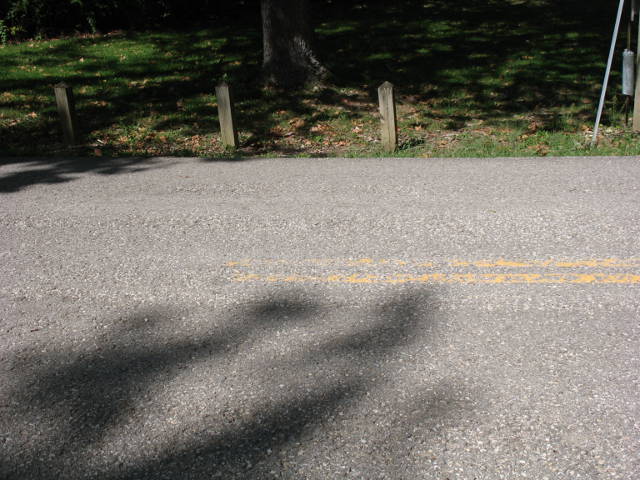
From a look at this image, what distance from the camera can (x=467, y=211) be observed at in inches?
262

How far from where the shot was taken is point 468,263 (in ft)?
17.7

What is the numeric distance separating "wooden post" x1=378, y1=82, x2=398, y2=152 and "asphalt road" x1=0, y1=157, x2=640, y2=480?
2233 millimetres

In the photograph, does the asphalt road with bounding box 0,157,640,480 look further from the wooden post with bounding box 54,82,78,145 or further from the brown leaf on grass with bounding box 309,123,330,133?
the brown leaf on grass with bounding box 309,123,330,133

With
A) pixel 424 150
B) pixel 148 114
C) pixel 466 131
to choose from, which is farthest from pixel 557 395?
pixel 148 114

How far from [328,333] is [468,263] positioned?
60.4 inches

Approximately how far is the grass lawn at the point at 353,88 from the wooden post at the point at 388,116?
230mm

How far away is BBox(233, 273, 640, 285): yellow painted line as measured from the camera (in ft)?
16.3

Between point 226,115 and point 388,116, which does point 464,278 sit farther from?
point 226,115

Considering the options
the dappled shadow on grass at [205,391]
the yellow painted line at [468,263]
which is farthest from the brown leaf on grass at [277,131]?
the dappled shadow on grass at [205,391]

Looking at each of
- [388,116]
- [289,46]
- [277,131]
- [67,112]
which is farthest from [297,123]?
[67,112]

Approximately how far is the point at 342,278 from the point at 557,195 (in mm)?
2998

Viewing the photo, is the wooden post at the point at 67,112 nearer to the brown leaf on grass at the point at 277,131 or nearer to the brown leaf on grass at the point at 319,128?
the brown leaf on grass at the point at 277,131

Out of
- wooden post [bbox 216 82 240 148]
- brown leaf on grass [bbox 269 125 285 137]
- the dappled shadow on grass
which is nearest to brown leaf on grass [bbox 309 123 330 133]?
brown leaf on grass [bbox 269 125 285 137]

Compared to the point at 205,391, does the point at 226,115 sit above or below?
above
